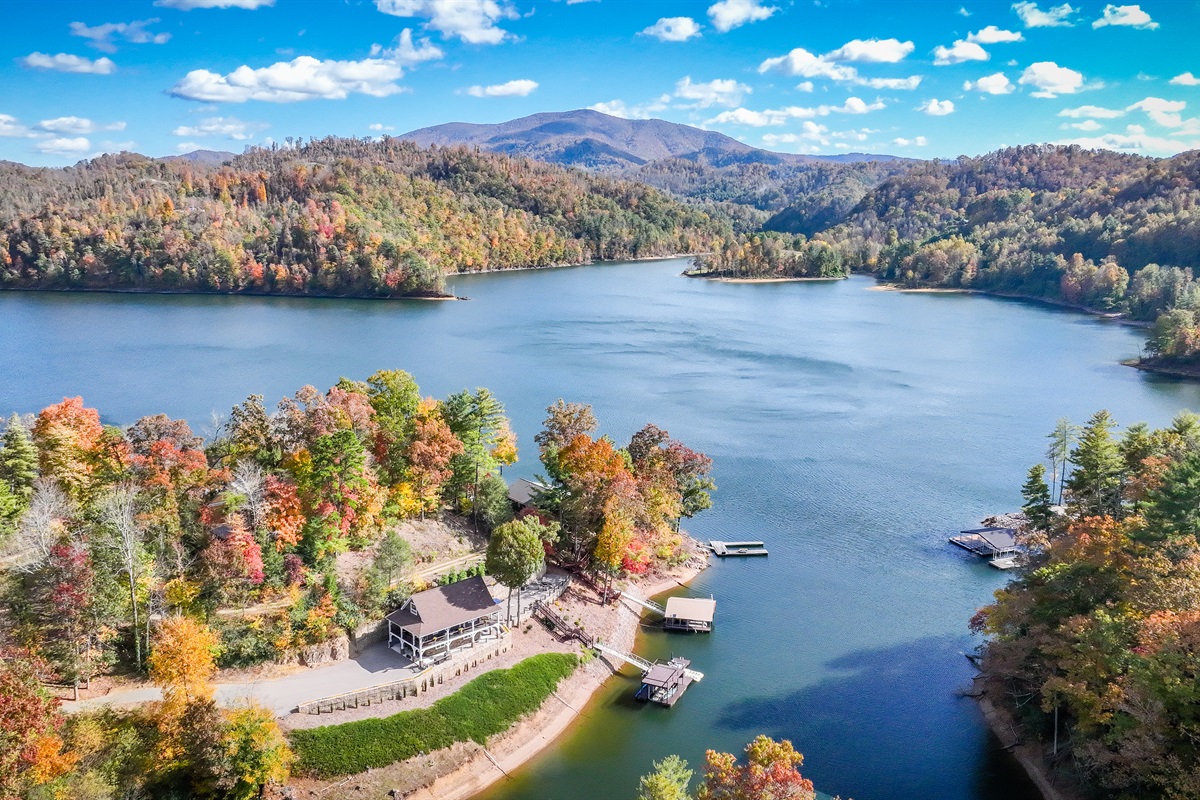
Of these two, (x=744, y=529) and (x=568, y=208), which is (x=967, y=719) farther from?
(x=568, y=208)

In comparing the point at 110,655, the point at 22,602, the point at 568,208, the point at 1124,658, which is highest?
the point at 568,208

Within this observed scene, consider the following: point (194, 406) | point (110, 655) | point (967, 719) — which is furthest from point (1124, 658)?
point (194, 406)

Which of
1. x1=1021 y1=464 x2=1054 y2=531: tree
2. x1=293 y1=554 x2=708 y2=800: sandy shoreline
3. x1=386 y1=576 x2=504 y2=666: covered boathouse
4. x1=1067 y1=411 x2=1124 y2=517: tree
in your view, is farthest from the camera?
x1=1021 y1=464 x2=1054 y2=531: tree

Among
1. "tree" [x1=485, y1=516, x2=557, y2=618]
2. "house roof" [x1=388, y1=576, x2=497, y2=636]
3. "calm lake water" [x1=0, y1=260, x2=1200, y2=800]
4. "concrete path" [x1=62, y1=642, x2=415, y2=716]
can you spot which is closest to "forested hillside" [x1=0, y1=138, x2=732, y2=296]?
"calm lake water" [x1=0, y1=260, x2=1200, y2=800]

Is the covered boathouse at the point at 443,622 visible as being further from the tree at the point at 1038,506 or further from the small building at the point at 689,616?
the tree at the point at 1038,506

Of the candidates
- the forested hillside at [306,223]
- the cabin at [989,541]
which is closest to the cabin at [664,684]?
the cabin at [989,541]

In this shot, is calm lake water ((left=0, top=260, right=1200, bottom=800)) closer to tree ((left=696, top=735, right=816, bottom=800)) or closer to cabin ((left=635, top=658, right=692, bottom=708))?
cabin ((left=635, top=658, right=692, bottom=708))
